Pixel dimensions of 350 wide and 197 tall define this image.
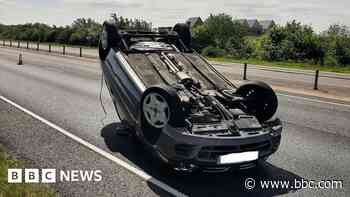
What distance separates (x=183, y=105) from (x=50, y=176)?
2236 millimetres

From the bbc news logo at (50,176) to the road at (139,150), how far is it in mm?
158

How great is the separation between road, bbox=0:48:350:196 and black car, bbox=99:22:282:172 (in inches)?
16.9

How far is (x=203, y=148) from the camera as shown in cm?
500

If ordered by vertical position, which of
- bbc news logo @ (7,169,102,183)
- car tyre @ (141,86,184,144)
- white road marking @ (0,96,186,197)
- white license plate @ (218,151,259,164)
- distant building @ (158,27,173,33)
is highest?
distant building @ (158,27,173,33)

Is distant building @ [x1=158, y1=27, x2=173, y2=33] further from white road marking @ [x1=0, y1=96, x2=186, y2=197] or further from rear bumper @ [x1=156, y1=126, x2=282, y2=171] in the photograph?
rear bumper @ [x1=156, y1=126, x2=282, y2=171]

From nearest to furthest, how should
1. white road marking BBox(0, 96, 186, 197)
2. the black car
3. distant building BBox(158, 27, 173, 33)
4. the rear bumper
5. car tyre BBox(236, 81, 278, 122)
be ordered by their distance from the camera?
the rear bumper < the black car < white road marking BBox(0, 96, 186, 197) < car tyre BBox(236, 81, 278, 122) < distant building BBox(158, 27, 173, 33)

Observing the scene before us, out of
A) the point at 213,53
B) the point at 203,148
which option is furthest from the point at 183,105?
the point at 213,53

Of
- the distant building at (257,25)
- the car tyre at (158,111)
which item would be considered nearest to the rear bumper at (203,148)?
the car tyre at (158,111)

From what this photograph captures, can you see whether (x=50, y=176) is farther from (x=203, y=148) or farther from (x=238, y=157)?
(x=238, y=157)

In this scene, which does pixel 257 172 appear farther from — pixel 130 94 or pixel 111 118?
pixel 111 118

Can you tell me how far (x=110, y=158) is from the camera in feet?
20.9

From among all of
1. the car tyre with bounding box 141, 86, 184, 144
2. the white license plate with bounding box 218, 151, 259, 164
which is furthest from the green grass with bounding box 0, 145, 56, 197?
the white license plate with bounding box 218, 151, 259, 164

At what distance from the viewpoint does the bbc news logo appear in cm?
543

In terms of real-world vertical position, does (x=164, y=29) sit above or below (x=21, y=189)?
above
